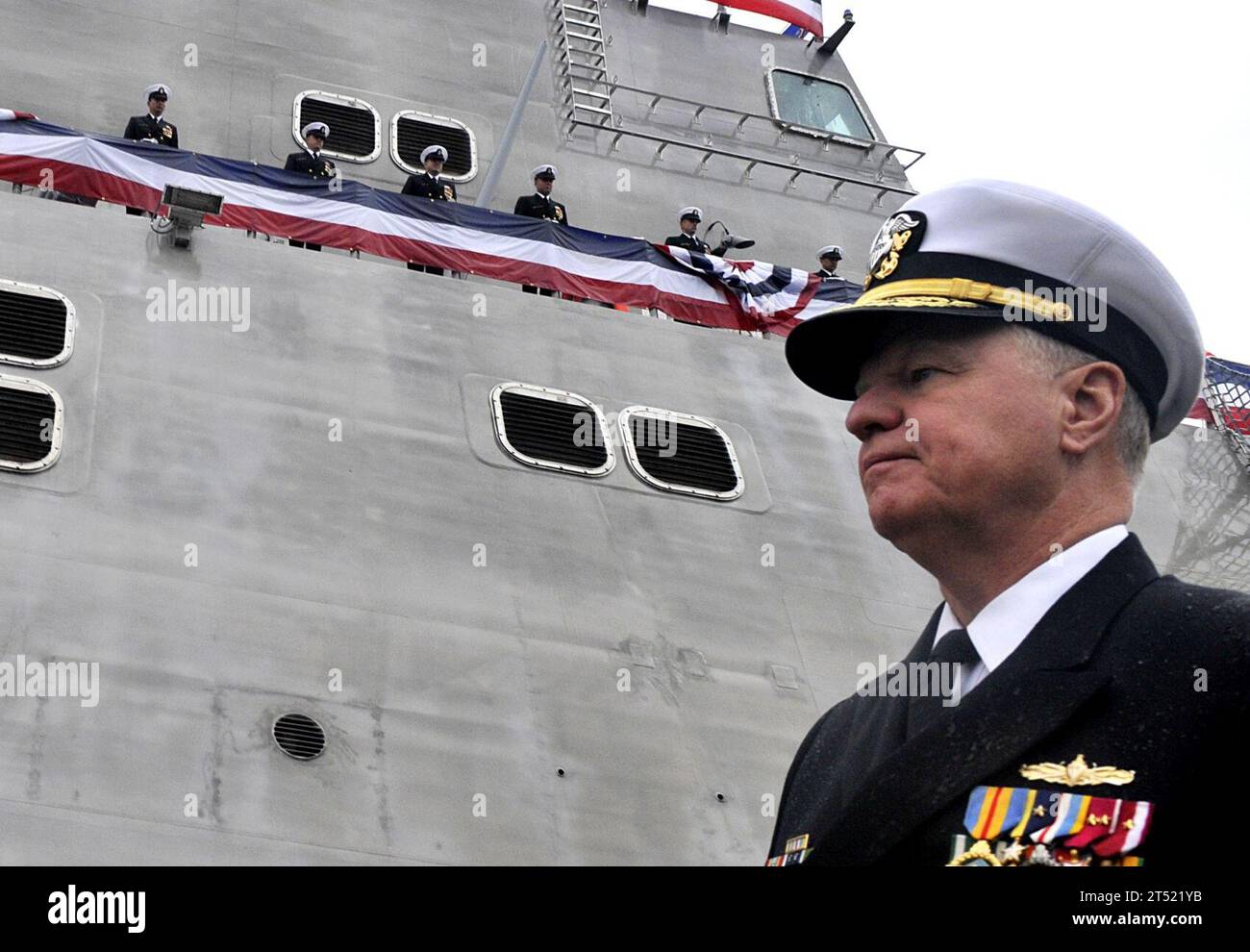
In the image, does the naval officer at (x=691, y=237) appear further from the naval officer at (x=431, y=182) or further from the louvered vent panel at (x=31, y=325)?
the louvered vent panel at (x=31, y=325)

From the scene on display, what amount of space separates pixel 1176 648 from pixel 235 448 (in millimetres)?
7616

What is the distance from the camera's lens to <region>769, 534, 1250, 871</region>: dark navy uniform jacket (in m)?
1.69

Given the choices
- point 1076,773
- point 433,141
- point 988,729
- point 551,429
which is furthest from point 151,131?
point 1076,773

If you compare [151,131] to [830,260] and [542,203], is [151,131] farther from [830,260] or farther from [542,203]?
[830,260]

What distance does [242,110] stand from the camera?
48.4 ft

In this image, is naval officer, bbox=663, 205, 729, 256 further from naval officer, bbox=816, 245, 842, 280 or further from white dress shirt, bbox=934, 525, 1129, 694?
white dress shirt, bbox=934, 525, 1129, 694

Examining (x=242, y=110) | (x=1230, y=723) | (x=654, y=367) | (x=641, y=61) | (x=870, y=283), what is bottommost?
(x=1230, y=723)

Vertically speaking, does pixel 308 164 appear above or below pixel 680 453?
above

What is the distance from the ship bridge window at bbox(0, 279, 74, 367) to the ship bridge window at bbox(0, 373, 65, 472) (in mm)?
205

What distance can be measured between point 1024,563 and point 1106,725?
30 cm

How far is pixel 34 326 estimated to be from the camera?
30.1 feet

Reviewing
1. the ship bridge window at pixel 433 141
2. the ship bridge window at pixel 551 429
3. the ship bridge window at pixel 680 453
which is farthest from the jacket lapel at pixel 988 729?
the ship bridge window at pixel 433 141
